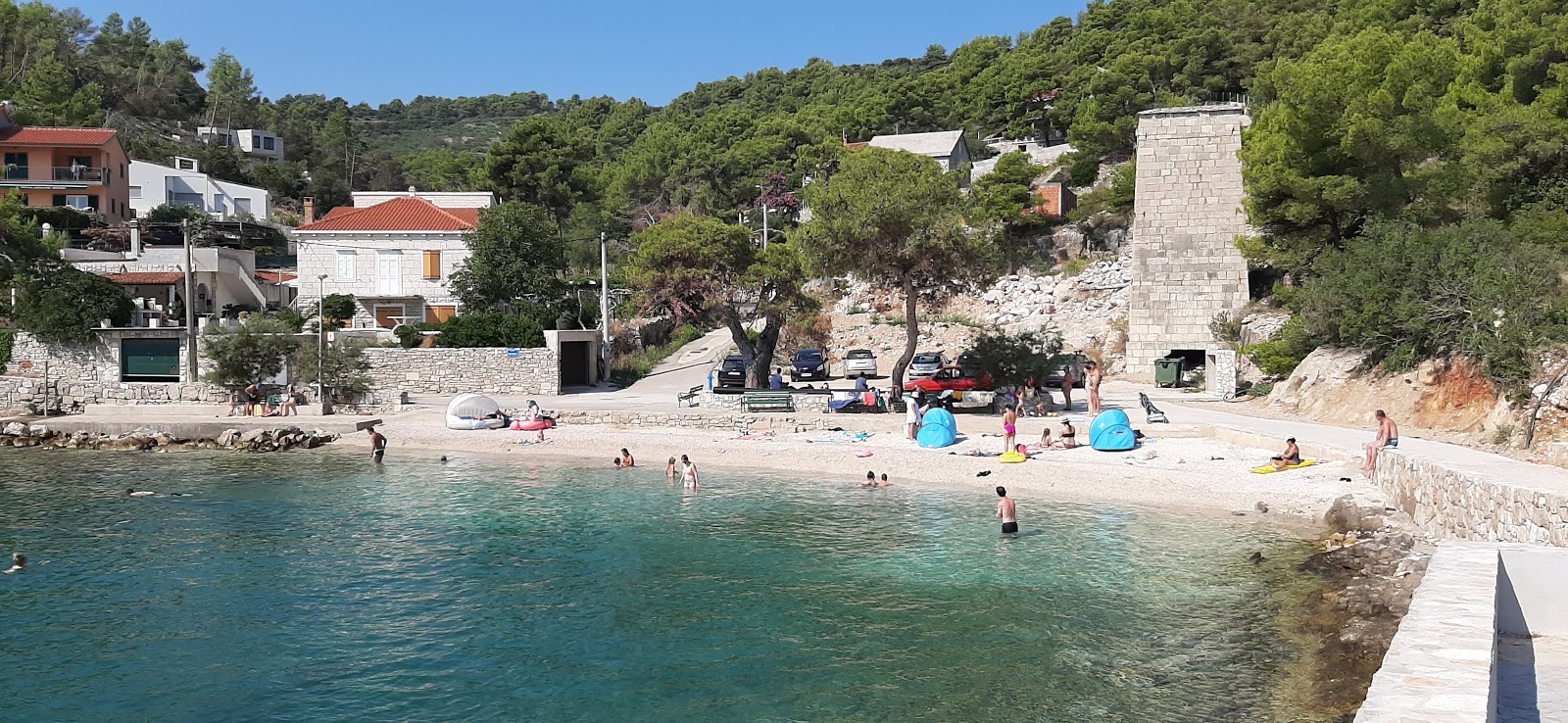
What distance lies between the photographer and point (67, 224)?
53281 millimetres

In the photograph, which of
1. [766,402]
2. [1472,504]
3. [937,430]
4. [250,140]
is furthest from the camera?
[250,140]

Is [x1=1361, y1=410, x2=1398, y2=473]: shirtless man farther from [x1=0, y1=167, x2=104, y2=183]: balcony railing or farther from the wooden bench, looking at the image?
[x1=0, y1=167, x2=104, y2=183]: balcony railing

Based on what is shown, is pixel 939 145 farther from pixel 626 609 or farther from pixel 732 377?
pixel 626 609

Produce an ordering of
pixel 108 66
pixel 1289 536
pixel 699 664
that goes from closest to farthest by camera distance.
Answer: pixel 699 664, pixel 1289 536, pixel 108 66

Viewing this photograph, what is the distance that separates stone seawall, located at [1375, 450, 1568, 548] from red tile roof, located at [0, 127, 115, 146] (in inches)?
2489

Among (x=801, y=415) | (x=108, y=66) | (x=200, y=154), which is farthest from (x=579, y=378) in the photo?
(x=108, y=66)

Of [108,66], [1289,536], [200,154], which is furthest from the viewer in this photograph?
[108,66]

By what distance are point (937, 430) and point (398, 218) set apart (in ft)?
103

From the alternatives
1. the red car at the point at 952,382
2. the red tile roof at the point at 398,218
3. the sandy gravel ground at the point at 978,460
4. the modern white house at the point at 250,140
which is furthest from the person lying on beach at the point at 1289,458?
the modern white house at the point at 250,140

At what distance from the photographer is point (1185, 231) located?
39.3 metres

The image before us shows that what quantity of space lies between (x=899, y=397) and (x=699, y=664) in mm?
18664

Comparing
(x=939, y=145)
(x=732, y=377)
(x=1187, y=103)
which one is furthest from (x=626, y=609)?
(x=939, y=145)

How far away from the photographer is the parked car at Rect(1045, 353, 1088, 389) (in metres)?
29.4

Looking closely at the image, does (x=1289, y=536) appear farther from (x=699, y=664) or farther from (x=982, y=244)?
(x=982, y=244)
